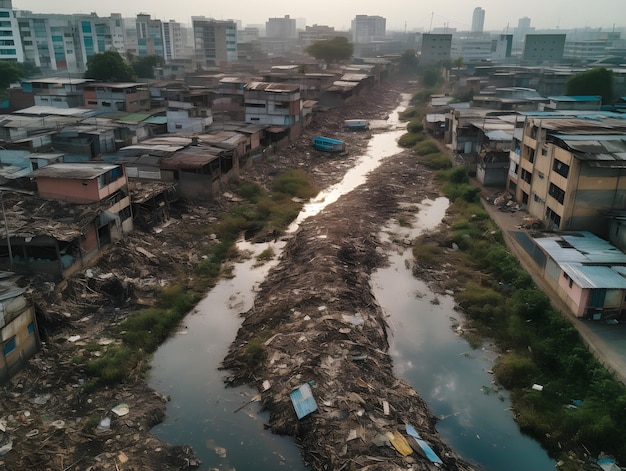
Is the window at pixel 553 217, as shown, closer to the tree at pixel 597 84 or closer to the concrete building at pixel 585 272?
the concrete building at pixel 585 272

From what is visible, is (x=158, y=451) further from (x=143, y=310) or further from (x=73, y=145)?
(x=73, y=145)

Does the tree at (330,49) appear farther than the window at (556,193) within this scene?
Yes

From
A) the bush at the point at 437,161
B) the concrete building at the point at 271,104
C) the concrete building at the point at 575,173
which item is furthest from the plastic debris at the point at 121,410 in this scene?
the concrete building at the point at 271,104

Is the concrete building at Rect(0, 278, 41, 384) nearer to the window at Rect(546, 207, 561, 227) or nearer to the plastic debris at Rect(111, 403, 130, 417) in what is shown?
the plastic debris at Rect(111, 403, 130, 417)

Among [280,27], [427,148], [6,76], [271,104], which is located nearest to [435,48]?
[427,148]

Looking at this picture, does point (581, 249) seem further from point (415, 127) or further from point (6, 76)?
point (6, 76)

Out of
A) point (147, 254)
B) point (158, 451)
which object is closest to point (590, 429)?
point (158, 451)
